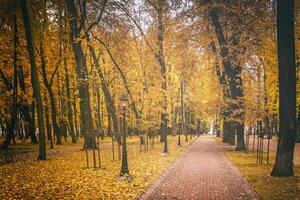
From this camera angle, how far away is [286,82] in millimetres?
10812

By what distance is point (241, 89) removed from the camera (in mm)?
21891

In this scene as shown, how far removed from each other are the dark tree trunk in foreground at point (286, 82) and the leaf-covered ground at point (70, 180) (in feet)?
18.3

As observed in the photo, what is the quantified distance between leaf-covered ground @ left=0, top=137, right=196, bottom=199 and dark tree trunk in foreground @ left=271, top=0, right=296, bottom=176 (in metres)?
5.59

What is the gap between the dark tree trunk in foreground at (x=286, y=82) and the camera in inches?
424

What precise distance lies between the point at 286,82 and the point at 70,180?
9697 millimetres

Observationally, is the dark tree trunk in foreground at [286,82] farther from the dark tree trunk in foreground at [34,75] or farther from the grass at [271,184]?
the dark tree trunk in foreground at [34,75]

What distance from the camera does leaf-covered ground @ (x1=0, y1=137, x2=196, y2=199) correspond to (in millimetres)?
9375

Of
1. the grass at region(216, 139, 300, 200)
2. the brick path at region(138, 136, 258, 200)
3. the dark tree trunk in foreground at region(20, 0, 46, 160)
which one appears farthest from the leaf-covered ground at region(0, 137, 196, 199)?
the grass at region(216, 139, 300, 200)

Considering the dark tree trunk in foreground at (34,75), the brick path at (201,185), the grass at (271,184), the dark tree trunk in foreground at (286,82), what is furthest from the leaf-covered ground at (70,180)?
the dark tree trunk in foreground at (286,82)

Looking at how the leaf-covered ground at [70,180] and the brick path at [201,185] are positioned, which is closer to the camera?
the brick path at [201,185]

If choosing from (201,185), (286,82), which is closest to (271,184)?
(201,185)

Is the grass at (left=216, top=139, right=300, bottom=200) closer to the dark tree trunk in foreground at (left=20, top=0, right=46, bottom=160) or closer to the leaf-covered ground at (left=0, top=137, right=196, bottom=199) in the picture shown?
the leaf-covered ground at (left=0, top=137, right=196, bottom=199)

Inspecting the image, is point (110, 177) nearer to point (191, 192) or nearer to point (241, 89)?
point (191, 192)

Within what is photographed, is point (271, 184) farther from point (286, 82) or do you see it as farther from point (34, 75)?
point (34, 75)
